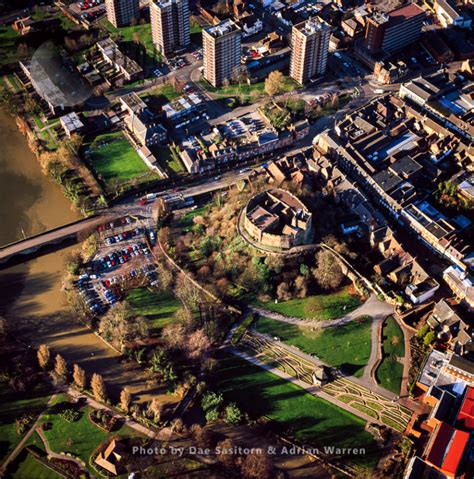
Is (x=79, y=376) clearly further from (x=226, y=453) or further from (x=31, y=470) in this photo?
(x=226, y=453)

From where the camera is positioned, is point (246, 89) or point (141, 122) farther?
point (246, 89)

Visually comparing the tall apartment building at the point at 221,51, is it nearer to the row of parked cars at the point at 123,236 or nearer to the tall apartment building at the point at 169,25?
the tall apartment building at the point at 169,25

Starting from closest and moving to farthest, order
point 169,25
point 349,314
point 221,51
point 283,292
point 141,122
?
point 349,314, point 283,292, point 141,122, point 221,51, point 169,25

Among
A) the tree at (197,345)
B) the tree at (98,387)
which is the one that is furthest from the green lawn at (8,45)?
the tree at (98,387)

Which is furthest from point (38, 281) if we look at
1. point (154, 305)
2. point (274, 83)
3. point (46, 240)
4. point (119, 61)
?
point (274, 83)

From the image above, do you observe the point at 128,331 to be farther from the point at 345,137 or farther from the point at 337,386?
the point at 345,137
